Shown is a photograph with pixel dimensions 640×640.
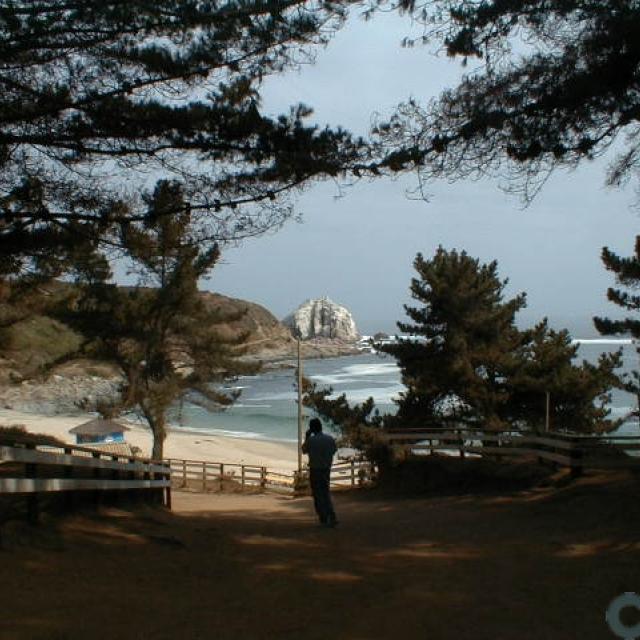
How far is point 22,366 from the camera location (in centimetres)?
3238

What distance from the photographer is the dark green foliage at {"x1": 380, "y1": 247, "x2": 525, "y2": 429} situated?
24.3 m

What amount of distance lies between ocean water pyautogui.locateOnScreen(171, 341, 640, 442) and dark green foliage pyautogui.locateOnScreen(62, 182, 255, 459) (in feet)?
28.0

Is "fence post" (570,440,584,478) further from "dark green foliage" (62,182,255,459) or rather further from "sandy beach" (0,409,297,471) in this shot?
"sandy beach" (0,409,297,471)

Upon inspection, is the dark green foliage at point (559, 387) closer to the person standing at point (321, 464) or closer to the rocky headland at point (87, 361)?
the rocky headland at point (87, 361)

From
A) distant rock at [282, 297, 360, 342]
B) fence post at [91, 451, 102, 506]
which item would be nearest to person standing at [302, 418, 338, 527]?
fence post at [91, 451, 102, 506]

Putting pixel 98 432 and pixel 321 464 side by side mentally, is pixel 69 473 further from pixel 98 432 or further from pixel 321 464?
pixel 98 432

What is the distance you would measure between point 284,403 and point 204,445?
3194cm

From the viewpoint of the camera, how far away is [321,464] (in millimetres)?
10812

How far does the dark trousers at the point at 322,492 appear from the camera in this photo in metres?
10.9

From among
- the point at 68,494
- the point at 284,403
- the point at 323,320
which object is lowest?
the point at 68,494

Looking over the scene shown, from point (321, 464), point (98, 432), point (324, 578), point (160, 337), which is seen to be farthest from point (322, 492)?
point (98, 432)

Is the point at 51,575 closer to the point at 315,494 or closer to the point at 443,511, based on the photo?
the point at 315,494

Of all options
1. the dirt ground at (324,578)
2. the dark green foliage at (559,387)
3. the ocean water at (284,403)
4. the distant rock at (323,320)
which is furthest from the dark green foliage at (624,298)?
the distant rock at (323,320)

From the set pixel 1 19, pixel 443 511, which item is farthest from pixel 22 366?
pixel 1 19
